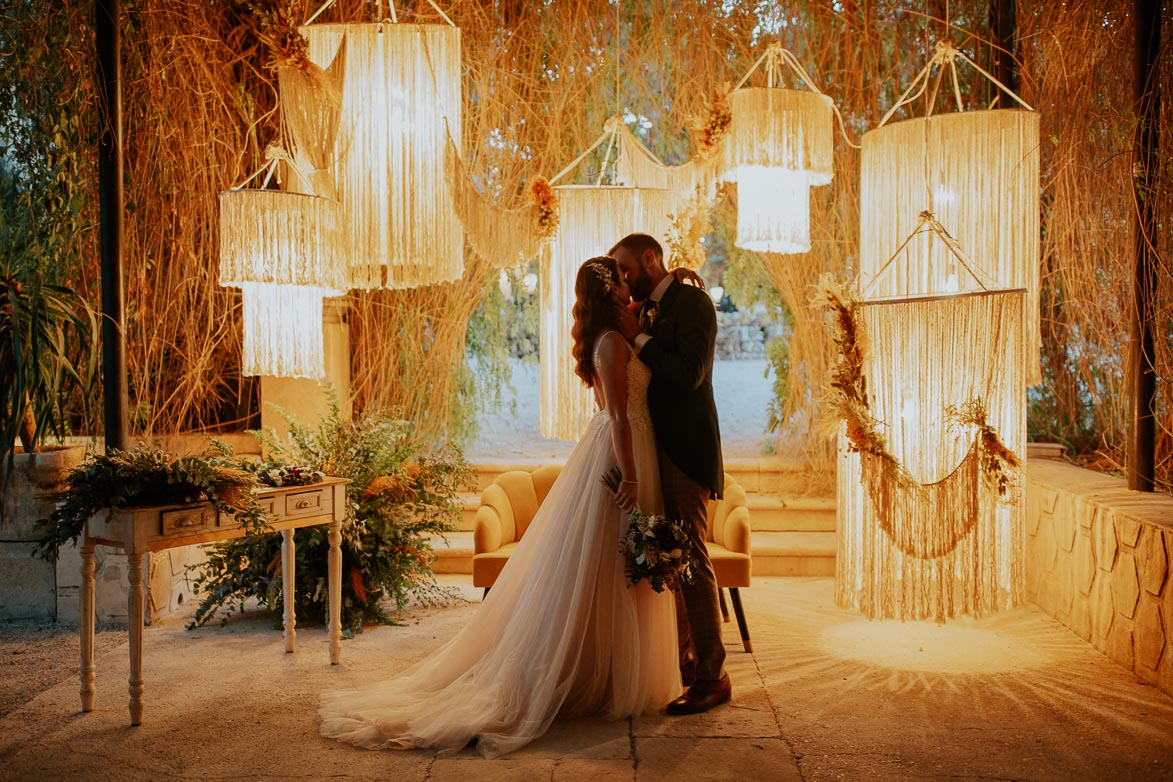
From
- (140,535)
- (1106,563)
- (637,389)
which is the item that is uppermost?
(637,389)

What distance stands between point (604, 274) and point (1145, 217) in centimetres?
220

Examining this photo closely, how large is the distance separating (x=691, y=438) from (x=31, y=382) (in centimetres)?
266

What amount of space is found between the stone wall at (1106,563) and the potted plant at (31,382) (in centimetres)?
391

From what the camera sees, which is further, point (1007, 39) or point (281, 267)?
point (1007, 39)

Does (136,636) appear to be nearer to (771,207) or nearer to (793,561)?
(771,207)

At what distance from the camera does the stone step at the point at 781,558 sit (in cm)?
543

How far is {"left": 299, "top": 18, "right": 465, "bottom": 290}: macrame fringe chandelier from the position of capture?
3811mm

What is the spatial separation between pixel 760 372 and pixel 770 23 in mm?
5790

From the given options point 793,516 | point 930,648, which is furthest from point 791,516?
point 930,648

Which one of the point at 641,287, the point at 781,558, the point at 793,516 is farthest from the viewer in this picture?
the point at 793,516

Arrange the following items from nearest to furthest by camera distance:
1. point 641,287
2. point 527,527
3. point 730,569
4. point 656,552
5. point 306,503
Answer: point 656,552
point 641,287
point 306,503
point 730,569
point 527,527

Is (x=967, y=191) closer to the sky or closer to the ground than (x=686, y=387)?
closer to the sky

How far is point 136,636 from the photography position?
10.5ft

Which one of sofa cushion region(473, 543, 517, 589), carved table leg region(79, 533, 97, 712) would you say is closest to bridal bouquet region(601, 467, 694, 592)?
sofa cushion region(473, 543, 517, 589)
